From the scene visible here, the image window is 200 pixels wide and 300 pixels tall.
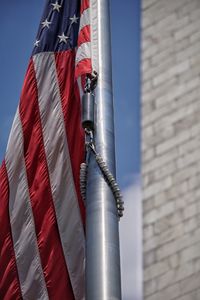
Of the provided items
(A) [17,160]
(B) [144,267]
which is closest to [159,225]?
(B) [144,267]

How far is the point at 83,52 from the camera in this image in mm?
6238

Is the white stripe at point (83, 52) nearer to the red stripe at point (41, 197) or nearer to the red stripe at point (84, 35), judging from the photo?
the red stripe at point (84, 35)

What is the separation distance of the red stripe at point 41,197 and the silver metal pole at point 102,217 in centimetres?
86

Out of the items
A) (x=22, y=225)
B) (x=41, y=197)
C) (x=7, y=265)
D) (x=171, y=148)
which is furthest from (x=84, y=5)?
(x=171, y=148)

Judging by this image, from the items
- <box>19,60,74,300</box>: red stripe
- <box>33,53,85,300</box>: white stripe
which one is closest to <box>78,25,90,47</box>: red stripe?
<box>33,53,85,300</box>: white stripe

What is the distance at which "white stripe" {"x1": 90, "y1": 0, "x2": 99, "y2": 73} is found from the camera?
614 cm

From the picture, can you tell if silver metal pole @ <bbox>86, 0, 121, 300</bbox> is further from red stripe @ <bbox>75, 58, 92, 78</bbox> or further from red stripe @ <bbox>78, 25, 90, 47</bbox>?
red stripe @ <bbox>78, 25, 90, 47</bbox>

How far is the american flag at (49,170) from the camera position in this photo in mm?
6270

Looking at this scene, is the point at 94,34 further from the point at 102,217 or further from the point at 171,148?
the point at 171,148

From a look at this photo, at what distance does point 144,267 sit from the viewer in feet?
45.8

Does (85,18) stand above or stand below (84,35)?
above

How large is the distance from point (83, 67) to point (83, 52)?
146 mm

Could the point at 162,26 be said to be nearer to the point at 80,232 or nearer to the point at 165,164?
the point at 165,164

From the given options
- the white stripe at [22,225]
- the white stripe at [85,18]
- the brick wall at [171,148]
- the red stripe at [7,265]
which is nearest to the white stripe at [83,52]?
the white stripe at [85,18]
